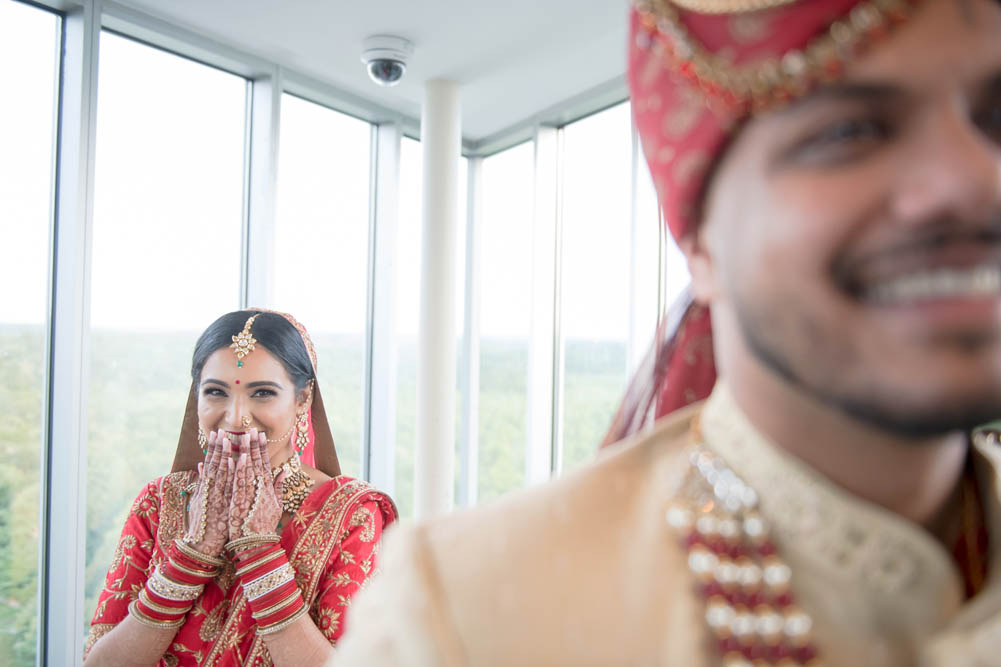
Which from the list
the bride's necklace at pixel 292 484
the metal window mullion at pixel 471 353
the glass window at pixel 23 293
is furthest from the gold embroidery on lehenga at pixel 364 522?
the metal window mullion at pixel 471 353

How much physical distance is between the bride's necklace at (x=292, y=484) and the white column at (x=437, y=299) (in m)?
1.94

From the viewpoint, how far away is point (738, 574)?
538 mm

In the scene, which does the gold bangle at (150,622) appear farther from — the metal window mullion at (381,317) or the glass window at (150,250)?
the metal window mullion at (381,317)

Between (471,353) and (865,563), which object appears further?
(471,353)

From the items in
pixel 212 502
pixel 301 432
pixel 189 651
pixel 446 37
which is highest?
pixel 446 37

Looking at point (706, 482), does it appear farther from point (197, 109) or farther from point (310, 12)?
point (197, 109)

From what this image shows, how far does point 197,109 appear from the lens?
3.50m

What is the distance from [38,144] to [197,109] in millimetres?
775

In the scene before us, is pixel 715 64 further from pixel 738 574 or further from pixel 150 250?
pixel 150 250

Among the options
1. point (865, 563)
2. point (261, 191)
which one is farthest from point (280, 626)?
point (261, 191)

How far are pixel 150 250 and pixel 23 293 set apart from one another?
57 cm

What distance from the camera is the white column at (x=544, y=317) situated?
434 centimetres

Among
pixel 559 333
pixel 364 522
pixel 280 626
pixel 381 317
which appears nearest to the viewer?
pixel 280 626

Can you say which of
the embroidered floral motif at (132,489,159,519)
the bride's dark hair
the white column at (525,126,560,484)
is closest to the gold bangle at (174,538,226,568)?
the embroidered floral motif at (132,489,159,519)
